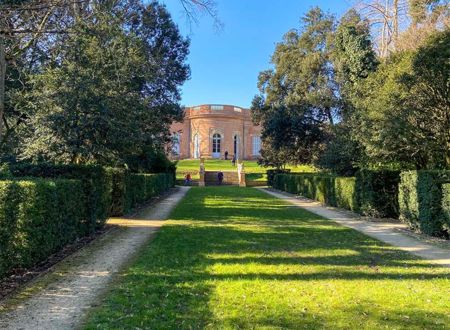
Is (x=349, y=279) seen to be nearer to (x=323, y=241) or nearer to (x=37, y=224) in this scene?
(x=323, y=241)

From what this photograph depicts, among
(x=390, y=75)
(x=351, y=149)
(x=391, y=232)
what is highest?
(x=390, y=75)

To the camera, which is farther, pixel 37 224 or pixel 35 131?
pixel 35 131

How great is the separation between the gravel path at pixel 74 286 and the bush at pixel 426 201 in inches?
273

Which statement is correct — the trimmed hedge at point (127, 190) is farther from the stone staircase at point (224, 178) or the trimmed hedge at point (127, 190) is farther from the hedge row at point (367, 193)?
the stone staircase at point (224, 178)

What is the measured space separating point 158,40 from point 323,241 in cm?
1828

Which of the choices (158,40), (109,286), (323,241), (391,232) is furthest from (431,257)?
(158,40)

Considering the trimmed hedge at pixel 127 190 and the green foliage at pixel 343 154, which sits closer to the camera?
the trimmed hedge at pixel 127 190

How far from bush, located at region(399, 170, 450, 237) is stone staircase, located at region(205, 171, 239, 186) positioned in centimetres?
3053

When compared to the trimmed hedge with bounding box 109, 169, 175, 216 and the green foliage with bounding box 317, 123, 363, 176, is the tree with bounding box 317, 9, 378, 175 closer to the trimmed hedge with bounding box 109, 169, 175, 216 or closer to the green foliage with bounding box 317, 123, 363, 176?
the green foliage with bounding box 317, 123, 363, 176

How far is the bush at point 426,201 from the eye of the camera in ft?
34.9

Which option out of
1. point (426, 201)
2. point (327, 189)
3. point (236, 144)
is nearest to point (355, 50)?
point (327, 189)

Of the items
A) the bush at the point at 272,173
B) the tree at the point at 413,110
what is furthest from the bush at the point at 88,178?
the bush at the point at 272,173

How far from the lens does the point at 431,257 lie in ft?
27.1

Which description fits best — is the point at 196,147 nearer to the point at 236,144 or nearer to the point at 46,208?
the point at 236,144
